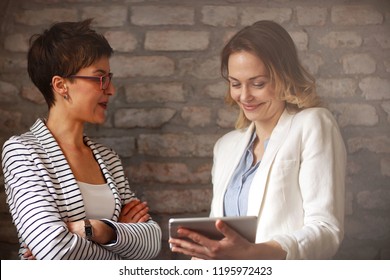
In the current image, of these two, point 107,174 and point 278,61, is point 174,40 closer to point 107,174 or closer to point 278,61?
point 278,61

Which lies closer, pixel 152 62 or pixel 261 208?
pixel 261 208

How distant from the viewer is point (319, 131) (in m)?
1.44

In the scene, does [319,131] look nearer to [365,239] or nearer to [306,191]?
[306,191]

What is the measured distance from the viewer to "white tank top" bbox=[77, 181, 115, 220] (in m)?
1.47

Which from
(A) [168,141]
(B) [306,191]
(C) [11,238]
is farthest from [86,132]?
(B) [306,191]

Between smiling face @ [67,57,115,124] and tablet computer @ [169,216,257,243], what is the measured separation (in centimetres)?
38

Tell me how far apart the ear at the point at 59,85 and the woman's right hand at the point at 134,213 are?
1.17 feet

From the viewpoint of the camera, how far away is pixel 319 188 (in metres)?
1.41

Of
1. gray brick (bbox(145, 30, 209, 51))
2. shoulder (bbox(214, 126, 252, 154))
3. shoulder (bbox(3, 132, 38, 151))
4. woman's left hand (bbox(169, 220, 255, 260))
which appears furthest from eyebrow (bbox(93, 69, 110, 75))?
woman's left hand (bbox(169, 220, 255, 260))

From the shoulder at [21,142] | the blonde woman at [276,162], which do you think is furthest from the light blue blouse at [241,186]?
the shoulder at [21,142]

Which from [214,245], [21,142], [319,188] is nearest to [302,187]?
[319,188]

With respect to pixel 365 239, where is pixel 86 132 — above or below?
above

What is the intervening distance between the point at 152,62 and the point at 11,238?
66cm
